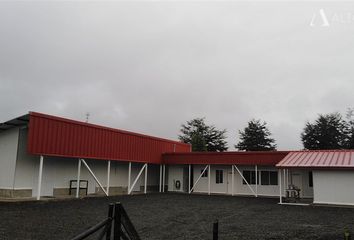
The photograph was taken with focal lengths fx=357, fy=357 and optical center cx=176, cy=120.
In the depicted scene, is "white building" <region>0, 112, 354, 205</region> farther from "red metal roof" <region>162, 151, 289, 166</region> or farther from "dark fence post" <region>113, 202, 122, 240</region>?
"dark fence post" <region>113, 202, 122, 240</region>

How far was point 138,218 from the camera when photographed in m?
13.4

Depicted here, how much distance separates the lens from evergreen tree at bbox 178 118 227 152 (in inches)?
2167

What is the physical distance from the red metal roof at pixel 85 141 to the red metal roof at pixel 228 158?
1.58 meters

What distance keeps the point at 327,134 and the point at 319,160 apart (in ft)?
93.5

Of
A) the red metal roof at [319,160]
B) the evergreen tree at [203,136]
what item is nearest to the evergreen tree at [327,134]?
the evergreen tree at [203,136]

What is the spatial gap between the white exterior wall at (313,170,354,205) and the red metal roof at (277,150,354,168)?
1.61 feet

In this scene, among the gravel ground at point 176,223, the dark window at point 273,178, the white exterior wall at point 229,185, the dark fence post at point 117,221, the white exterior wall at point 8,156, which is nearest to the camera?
the dark fence post at point 117,221

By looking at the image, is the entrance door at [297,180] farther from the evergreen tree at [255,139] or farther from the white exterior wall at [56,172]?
the evergreen tree at [255,139]

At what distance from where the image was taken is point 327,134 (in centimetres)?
4766

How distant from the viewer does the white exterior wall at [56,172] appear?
65.2ft

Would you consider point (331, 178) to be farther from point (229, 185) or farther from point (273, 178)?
point (229, 185)

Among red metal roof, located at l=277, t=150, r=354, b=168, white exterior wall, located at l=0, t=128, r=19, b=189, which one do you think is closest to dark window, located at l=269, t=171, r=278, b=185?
red metal roof, located at l=277, t=150, r=354, b=168

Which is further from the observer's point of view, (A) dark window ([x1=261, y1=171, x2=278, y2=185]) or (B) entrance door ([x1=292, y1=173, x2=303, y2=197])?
(A) dark window ([x1=261, y1=171, x2=278, y2=185])

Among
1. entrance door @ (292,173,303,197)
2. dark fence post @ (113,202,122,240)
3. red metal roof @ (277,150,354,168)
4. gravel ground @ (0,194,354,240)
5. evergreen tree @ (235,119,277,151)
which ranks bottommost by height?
gravel ground @ (0,194,354,240)
